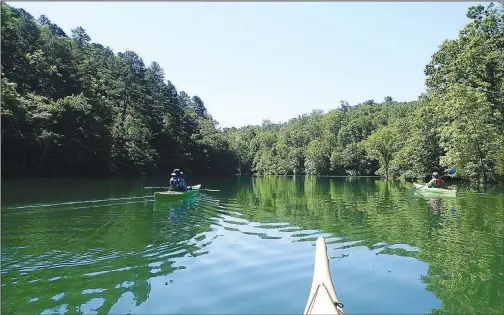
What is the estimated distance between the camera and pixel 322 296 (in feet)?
16.6

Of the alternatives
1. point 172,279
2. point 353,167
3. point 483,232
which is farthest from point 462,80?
point 353,167

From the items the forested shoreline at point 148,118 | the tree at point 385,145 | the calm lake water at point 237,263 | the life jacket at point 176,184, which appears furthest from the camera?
the tree at point 385,145


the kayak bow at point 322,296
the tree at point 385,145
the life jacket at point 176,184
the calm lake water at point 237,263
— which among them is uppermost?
the tree at point 385,145

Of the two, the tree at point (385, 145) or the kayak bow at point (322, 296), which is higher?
the tree at point (385, 145)

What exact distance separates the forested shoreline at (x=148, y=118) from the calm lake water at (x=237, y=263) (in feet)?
72.2

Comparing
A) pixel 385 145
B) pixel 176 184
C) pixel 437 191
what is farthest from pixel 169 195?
pixel 385 145

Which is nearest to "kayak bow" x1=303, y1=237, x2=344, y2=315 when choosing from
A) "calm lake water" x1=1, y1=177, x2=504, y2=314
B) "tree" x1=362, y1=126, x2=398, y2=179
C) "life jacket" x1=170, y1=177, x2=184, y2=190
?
"calm lake water" x1=1, y1=177, x2=504, y2=314

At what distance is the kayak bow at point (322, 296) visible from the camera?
474 cm

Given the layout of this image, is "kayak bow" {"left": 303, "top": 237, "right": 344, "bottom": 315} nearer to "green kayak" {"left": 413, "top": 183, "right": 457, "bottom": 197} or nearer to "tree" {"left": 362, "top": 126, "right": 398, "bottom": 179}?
"green kayak" {"left": 413, "top": 183, "right": 457, "bottom": 197}

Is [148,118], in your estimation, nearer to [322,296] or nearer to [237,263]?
[237,263]

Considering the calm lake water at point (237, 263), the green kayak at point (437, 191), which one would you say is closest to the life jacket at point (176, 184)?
the calm lake water at point (237, 263)

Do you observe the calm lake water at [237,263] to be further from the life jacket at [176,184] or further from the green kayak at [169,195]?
the life jacket at [176,184]

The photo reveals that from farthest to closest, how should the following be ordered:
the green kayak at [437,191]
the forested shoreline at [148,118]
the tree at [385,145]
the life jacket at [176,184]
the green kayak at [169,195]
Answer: the tree at [385,145] → the forested shoreline at [148,118] → the green kayak at [437,191] → the life jacket at [176,184] → the green kayak at [169,195]

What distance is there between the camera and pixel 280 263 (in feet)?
28.1
